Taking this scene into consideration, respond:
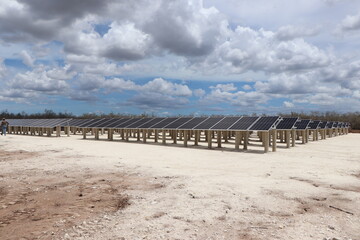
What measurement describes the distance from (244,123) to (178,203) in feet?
36.8

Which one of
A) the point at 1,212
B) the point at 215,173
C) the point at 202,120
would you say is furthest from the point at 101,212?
the point at 202,120

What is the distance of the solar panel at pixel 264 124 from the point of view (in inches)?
558

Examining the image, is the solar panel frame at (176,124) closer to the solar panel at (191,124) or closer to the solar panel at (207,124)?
the solar panel at (191,124)

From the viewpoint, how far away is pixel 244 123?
15.8m

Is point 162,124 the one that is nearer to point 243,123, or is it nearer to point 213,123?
point 213,123

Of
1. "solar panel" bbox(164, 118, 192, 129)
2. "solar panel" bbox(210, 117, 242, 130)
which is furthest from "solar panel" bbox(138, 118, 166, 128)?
"solar panel" bbox(210, 117, 242, 130)

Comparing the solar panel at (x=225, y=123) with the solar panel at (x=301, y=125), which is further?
the solar panel at (x=301, y=125)

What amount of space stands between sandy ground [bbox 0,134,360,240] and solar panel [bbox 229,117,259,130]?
586 centimetres

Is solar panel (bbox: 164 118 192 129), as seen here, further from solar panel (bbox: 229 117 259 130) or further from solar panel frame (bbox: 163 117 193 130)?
solar panel (bbox: 229 117 259 130)

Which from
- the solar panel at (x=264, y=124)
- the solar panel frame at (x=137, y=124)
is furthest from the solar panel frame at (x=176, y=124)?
the solar panel at (x=264, y=124)

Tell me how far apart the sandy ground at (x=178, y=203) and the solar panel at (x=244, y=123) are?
586 centimetres

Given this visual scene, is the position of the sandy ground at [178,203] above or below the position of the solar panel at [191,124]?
below

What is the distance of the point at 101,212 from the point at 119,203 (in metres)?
0.53

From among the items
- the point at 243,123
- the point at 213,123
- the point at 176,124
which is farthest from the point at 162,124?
the point at 243,123
